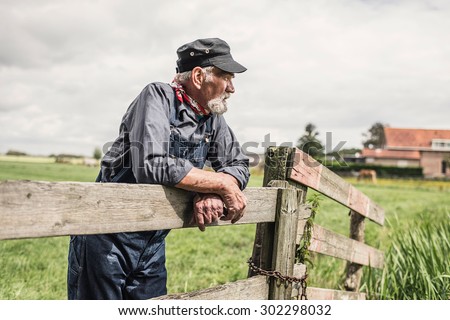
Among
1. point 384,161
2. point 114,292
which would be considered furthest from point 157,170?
point 384,161

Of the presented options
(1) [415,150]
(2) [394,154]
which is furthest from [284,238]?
(2) [394,154]

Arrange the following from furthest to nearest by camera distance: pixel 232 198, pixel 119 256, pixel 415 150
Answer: pixel 415 150 → pixel 119 256 → pixel 232 198

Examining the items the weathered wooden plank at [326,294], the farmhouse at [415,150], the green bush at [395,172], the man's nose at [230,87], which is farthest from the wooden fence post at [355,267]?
the farmhouse at [415,150]

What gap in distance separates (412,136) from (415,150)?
6.46 ft

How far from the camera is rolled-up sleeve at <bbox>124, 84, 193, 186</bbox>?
2168mm

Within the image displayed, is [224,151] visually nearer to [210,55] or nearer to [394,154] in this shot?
[210,55]

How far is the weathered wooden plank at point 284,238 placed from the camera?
2861 millimetres

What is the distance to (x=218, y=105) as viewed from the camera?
2607 millimetres

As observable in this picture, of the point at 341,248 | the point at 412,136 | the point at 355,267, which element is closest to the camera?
the point at 341,248

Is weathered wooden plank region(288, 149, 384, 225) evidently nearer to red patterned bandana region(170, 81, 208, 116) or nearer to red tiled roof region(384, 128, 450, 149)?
red patterned bandana region(170, 81, 208, 116)

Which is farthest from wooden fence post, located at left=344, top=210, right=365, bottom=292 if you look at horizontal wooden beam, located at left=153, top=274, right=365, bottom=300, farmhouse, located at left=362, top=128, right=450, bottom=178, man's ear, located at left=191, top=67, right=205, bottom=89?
farmhouse, located at left=362, top=128, right=450, bottom=178

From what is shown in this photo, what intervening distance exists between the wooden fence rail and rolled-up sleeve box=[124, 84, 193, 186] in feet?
0.29

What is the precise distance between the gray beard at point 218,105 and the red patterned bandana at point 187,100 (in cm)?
5
